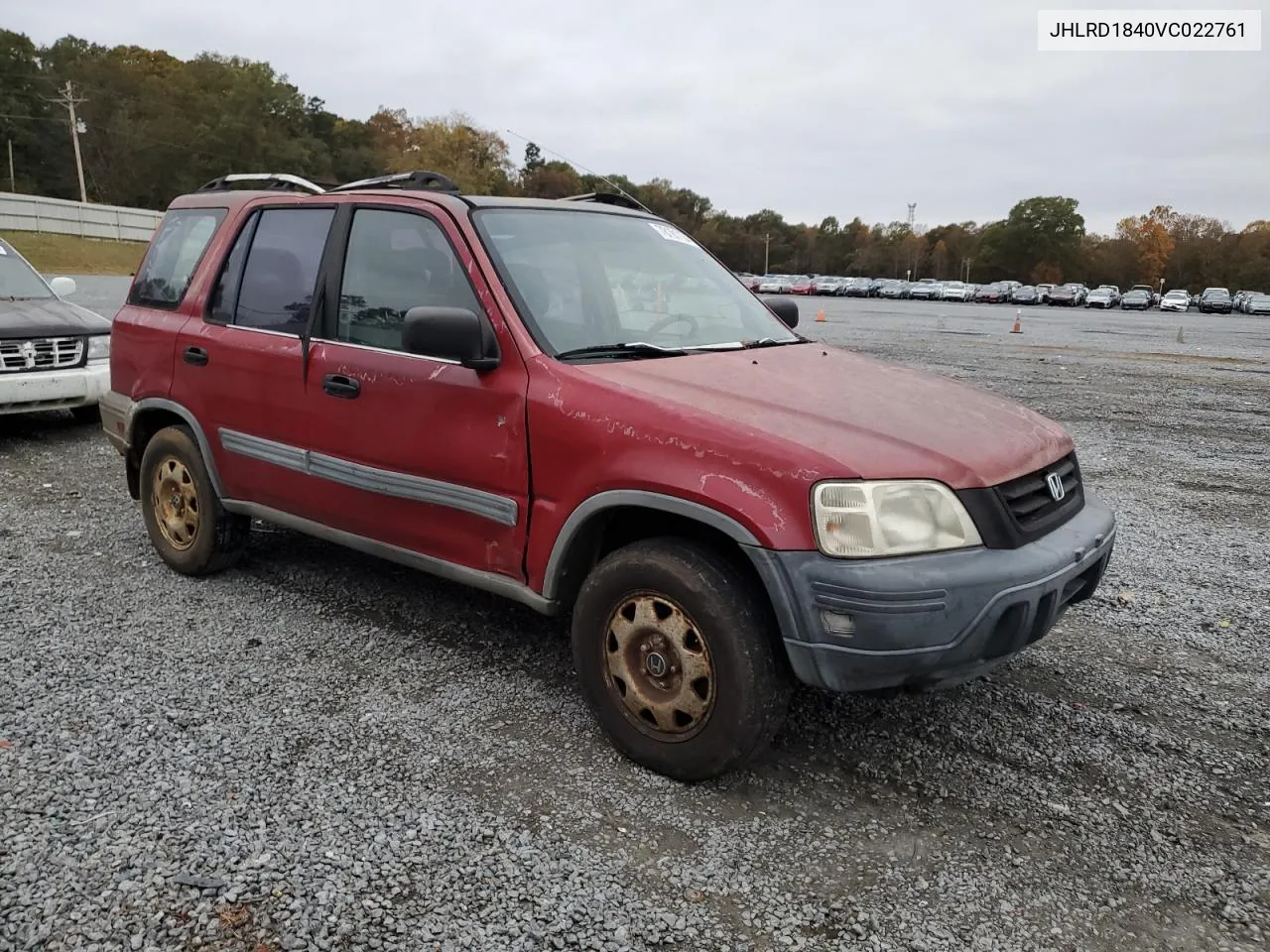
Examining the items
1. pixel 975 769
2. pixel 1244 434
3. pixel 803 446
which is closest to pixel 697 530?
pixel 803 446

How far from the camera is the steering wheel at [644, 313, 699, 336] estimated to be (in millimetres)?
3830

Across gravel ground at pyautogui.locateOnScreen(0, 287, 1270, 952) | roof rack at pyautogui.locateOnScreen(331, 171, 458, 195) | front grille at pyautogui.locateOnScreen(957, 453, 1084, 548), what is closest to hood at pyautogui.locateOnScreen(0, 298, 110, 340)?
gravel ground at pyautogui.locateOnScreen(0, 287, 1270, 952)

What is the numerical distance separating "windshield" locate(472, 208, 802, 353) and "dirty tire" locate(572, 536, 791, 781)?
90cm

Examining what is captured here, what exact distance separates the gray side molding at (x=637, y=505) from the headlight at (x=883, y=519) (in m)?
0.23

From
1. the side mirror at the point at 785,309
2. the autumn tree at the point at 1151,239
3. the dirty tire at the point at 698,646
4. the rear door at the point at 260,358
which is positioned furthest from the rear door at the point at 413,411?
the autumn tree at the point at 1151,239

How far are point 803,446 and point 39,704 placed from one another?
292cm

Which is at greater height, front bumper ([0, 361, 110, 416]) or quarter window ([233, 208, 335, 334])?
quarter window ([233, 208, 335, 334])

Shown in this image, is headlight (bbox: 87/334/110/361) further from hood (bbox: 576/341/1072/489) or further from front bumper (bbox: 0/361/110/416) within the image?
hood (bbox: 576/341/1072/489)

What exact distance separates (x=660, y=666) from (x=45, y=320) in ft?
24.5

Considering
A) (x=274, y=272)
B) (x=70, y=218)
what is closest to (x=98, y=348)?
(x=274, y=272)

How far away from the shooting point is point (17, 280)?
9.09 metres

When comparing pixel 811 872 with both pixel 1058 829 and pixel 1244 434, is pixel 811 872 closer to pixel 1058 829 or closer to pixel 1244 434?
pixel 1058 829

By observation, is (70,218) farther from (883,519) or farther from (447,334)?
(883,519)

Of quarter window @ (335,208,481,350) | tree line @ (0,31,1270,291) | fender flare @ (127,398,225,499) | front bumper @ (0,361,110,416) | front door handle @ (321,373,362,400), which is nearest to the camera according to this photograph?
quarter window @ (335,208,481,350)
